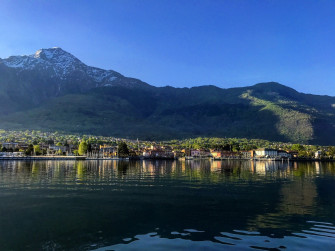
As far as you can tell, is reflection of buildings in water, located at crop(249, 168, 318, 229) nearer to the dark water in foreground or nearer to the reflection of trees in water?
the dark water in foreground

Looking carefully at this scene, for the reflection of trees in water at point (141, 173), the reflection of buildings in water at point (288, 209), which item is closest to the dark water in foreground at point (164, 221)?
the reflection of buildings in water at point (288, 209)

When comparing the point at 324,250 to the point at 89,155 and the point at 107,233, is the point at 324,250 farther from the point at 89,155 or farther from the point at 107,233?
the point at 89,155

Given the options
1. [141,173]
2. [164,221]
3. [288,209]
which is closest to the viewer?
[164,221]

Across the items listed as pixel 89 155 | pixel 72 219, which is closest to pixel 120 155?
pixel 89 155

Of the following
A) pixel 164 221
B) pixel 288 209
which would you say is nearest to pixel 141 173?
pixel 288 209

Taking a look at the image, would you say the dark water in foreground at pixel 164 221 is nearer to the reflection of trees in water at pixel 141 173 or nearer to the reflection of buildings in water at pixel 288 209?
the reflection of buildings in water at pixel 288 209

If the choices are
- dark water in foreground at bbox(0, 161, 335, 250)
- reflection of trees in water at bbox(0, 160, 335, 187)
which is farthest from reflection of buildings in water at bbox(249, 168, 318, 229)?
reflection of trees in water at bbox(0, 160, 335, 187)

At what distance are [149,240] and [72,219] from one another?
7159 mm

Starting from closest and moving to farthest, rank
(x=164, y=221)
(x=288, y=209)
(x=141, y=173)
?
(x=164, y=221) → (x=288, y=209) → (x=141, y=173)

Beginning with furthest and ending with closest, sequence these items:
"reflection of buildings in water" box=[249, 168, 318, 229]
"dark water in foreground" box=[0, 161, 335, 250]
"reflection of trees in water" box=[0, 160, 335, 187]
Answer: "reflection of trees in water" box=[0, 160, 335, 187]
"reflection of buildings in water" box=[249, 168, 318, 229]
"dark water in foreground" box=[0, 161, 335, 250]

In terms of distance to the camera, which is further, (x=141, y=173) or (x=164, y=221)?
(x=141, y=173)

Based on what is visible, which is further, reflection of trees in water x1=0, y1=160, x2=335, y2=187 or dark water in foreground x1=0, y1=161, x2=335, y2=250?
reflection of trees in water x1=0, y1=160, x2=335, y2=187

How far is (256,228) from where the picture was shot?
64.4 ft

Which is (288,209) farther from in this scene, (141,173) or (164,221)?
(141,173)
